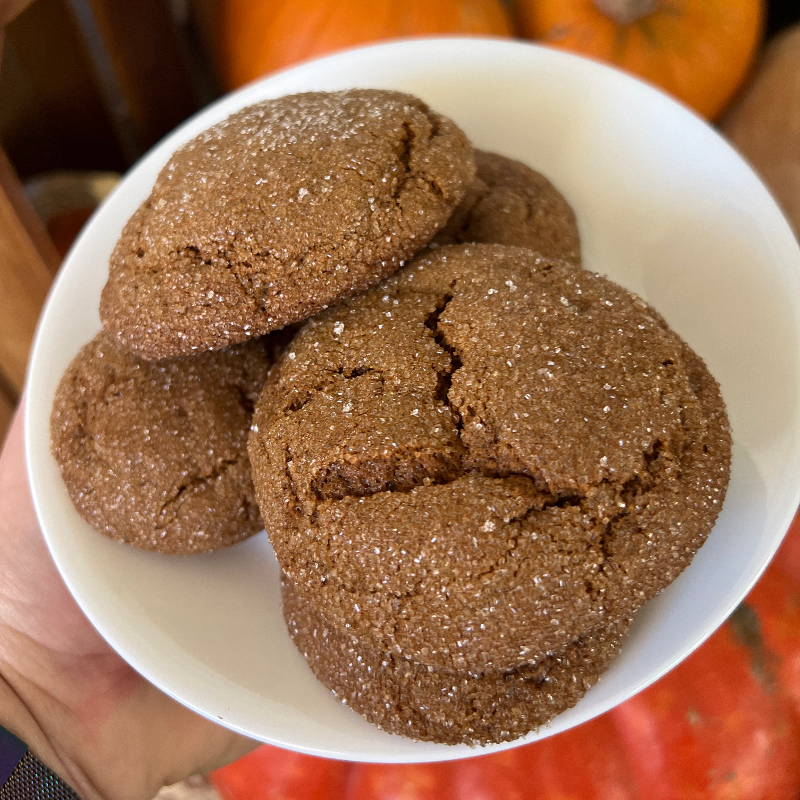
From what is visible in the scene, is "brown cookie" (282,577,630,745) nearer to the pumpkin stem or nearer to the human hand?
the human hand

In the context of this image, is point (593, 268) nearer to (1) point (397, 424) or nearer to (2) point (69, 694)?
(1) point (397, 424)

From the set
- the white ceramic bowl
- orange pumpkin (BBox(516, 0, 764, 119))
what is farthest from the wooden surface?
orange pumpkin (BBox(516, 0, 764, 119))

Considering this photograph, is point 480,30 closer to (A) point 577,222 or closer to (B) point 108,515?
(A) point 577,222

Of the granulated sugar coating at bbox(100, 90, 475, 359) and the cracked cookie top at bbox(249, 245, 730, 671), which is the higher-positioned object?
the granulated sugar coating at bbox(100, 90, 475, 359)

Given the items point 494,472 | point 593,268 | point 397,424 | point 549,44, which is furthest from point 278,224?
point 549,44

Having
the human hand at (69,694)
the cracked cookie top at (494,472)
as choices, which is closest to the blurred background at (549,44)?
the human hand at (69,694)

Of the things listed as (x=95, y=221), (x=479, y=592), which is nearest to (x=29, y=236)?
(x=95, y=221)

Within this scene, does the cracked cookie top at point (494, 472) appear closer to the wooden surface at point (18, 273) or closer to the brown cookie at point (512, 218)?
the brown cookie at point (512, 218)
